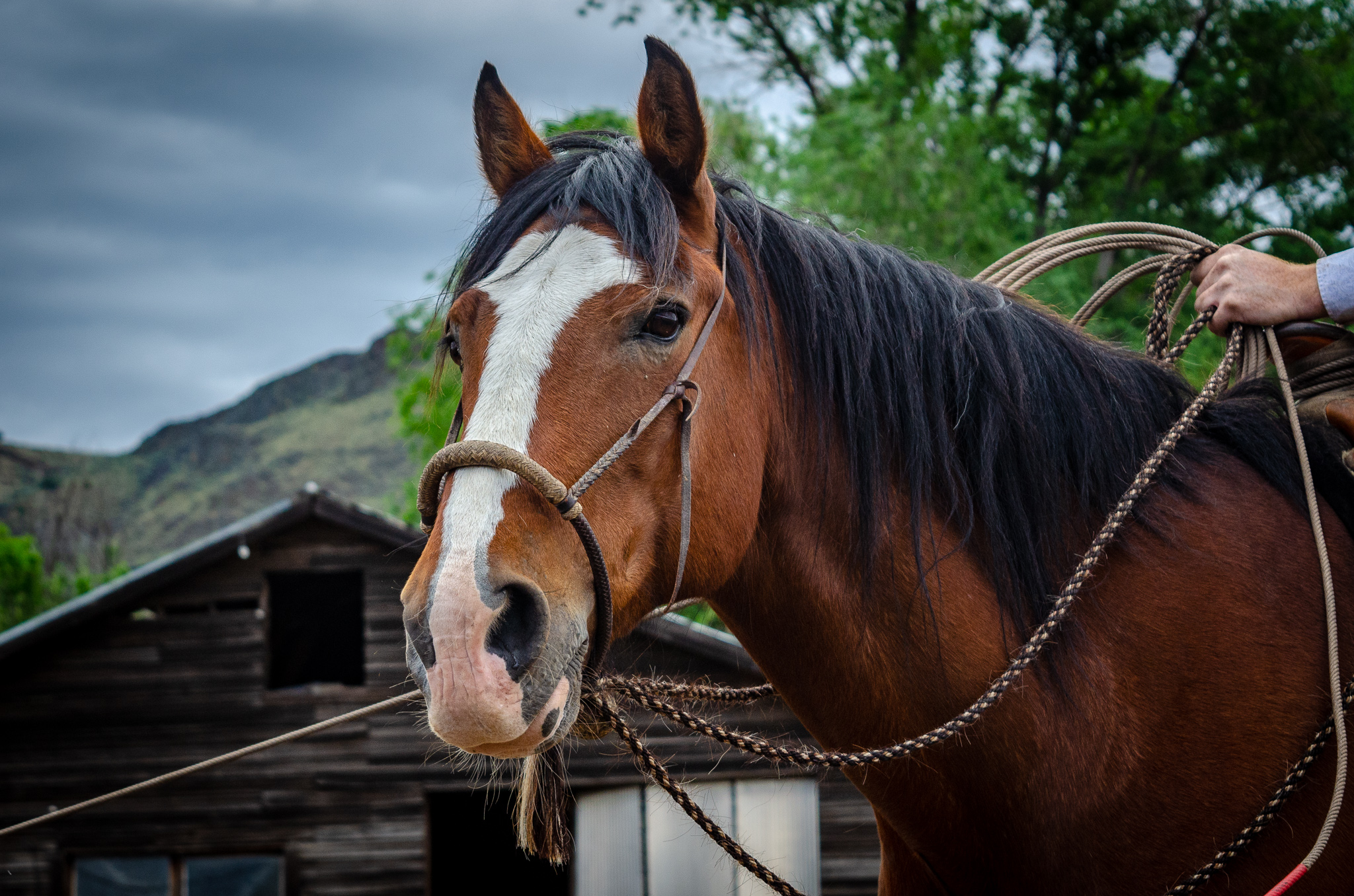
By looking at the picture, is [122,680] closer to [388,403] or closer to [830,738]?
[830,738]

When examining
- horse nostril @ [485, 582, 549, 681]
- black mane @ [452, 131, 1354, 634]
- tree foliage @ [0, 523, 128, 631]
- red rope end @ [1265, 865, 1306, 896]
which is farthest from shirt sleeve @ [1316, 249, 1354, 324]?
tree foliage @ [0, 523, 128, 631]

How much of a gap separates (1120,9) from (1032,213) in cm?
396

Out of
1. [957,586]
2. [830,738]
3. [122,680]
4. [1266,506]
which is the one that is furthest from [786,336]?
[122,680]

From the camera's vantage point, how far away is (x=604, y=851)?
964 cm

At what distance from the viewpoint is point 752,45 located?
20047 millimetres

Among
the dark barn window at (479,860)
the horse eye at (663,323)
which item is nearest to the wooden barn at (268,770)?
the dark barn window at (479,860)

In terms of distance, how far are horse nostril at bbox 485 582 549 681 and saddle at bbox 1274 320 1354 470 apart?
182cm

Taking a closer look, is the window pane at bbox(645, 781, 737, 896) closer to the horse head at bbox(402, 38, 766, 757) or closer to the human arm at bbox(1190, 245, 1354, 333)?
the human arm at bbox(1190, 245, 1354, 333)

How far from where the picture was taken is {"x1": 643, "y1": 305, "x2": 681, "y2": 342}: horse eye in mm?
1744

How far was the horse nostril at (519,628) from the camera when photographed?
145 centimetres

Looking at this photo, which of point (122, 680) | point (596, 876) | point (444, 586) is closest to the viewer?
point (444, 586)

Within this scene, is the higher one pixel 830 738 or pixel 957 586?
pixel 957 586

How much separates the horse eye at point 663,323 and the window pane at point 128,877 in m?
11.0

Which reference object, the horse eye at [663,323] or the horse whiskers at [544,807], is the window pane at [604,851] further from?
the horse eye at [663,323]
